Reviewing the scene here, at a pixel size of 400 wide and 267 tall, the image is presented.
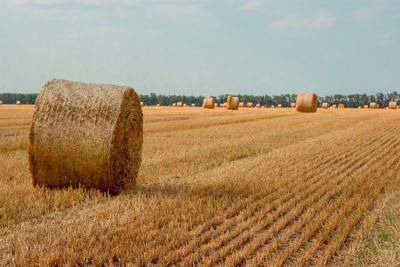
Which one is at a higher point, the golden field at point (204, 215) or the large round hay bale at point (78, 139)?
the large round hay bale at point (78, 139)

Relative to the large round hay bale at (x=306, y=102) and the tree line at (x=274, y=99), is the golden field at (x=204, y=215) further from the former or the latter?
the tree line at (x=274, y=99)

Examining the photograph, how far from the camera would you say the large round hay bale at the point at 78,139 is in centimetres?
598

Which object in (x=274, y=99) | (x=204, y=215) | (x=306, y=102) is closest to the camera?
(x=204, y=215)

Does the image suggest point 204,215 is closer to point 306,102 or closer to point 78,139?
point 78,139

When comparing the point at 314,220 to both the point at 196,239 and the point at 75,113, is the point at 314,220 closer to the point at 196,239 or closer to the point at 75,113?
the point at 196,239

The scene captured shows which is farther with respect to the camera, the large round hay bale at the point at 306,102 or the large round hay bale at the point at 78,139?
the large round hay bale at the point at 306,102

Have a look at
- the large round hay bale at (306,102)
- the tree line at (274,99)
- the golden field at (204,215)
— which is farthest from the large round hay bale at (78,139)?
the tree line at (274,99)

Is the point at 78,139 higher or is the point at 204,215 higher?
the point at 78,139

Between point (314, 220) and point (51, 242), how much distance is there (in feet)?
10.4

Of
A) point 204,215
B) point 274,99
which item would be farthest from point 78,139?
point 274,99

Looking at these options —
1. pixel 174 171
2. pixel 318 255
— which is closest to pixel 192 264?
pixel 318 255

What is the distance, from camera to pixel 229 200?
18.4ft

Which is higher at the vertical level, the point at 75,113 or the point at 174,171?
the point at 75,113

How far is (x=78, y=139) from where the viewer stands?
19.6 ft
